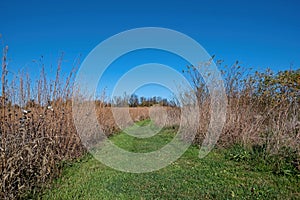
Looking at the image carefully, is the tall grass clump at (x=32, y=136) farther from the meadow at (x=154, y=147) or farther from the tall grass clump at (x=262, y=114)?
the tall grass clump at (x=262, y=114)

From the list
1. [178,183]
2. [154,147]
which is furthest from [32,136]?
[154,147]

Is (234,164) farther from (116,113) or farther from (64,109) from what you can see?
(116,113)

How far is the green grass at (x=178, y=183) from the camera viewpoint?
3795 millimetres

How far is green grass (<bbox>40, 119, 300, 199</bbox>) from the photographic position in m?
3.79

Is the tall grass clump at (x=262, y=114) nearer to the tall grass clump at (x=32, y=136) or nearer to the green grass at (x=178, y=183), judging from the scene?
the green grass at (x=178, y=183)

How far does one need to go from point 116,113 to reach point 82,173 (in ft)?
28.0

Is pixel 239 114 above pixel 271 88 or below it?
below

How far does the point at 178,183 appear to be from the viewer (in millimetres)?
4398

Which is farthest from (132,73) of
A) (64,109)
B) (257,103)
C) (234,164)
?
(234,164)

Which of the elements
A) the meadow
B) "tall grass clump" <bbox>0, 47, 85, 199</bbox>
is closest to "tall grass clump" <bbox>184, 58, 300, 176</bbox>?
the meadow

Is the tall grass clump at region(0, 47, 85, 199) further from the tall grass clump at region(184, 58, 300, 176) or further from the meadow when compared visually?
the tall grass clump at region(184, 58, 300, 176)

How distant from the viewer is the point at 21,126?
409 centimetres

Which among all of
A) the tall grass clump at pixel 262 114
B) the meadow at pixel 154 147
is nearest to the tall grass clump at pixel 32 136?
the meadow at pixel 154 147

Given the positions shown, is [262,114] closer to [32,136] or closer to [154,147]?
[154,147]
